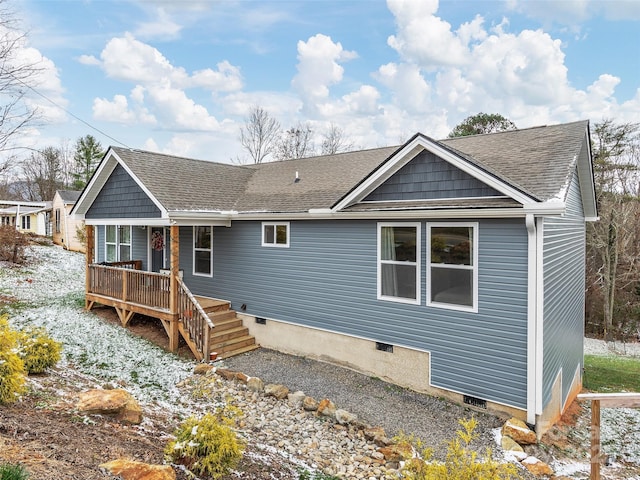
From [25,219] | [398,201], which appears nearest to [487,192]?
[398,201]

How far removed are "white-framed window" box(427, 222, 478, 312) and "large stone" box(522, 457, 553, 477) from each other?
2355 millimetres

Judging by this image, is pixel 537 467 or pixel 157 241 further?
pixel 157 241

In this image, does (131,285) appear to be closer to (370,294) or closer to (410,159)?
(370,294)

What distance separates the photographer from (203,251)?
461 inches

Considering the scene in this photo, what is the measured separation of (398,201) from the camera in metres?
7.87

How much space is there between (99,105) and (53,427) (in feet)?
72.6

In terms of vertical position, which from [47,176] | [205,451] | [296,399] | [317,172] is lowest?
[296,399]

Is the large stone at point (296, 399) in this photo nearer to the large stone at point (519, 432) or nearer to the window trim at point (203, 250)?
the large stone at point (519, 432)

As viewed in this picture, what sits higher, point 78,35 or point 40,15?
point 78,35

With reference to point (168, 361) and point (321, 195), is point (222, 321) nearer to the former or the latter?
point (168, 361)

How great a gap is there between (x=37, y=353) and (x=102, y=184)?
251 inches

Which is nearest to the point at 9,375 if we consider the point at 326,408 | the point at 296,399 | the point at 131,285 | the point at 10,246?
the point at 296,399

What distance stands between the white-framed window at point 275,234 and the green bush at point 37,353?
5.06 metres

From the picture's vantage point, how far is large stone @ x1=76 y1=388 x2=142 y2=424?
4977 mm
